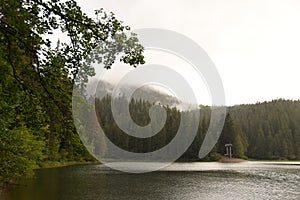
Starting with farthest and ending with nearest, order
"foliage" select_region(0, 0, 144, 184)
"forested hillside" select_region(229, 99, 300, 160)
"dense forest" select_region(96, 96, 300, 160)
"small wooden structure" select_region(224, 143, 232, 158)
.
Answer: "forested hillside" select_region(229, 99, 300, 160) < "dense forest" select_region(96, 96, 300, 160) < "small wooden structure" select_region(224, 143, 232, 158) < "foliage" select_region(0, 0, 144, 184)

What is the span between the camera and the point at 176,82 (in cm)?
3209

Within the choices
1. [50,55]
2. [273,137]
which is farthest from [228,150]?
[50,55]

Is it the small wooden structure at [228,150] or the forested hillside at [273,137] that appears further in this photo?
the forested hillside at [273,137]

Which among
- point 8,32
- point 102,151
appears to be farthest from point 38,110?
point 102,151

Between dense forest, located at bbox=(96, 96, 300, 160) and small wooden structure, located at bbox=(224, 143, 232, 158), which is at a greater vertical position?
dense forest, located at bbox=(96, 96, 300, 160)

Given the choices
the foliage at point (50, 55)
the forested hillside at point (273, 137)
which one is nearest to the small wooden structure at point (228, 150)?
the forested hillside at point (273, 137)

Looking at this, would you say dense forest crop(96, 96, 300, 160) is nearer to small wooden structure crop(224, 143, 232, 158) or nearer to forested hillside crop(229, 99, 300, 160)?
forested hillside crop(229, 99, 300, 160)

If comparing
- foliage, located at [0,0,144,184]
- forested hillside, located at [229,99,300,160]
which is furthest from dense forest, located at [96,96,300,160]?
foliage, located at [0,0,144,184]

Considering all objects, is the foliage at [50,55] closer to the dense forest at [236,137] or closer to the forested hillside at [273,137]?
the dense forest at [236,137]

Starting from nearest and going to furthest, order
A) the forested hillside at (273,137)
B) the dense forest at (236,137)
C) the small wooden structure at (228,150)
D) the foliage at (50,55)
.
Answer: the foliage at (50,55) → the small wooden structure at (228,150) → the dense forest at (236,137) → the forested hillside at (273,137)

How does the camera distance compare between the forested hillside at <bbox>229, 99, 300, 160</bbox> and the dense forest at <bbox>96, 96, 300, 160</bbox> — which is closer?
the dense forest at <bbox>96, 96, 300, 160</bbox>

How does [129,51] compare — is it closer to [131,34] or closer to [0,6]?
[131,34]

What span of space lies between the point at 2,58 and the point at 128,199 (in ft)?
70.0

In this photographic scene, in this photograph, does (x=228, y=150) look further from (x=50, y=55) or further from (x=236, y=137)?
(x=50, y=55)
